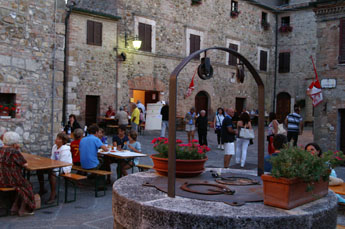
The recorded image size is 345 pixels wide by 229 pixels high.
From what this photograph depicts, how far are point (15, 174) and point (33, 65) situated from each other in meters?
4.63

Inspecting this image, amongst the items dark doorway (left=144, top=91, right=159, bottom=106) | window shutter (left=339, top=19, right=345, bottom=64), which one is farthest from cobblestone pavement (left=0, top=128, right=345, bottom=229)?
dark doorway (left=144, top=91, right=159, bottom=106)

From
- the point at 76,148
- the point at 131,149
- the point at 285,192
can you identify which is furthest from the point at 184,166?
the point at 76,148

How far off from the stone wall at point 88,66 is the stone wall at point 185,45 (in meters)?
0.61

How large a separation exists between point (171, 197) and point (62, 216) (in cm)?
248

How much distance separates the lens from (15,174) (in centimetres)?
479

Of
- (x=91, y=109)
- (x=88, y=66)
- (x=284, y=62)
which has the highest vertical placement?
(x=284, y=62)

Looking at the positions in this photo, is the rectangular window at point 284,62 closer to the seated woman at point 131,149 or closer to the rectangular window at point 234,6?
the rectangular window at point 234,6

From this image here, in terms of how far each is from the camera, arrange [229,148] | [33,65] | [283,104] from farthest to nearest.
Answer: [283,104] < [33,65] < [229,148]

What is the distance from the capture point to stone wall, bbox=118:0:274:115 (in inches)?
663

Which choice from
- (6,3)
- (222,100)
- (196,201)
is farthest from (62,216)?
(222,100)

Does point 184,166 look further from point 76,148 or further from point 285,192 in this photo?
point 76,148

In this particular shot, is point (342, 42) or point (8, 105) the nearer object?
point (8, 105)

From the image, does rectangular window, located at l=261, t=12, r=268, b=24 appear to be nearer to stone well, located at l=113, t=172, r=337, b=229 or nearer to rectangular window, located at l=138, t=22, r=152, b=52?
rectangular window, located at l=138, t=22, r=152, b=52

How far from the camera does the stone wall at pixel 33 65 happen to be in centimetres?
816
